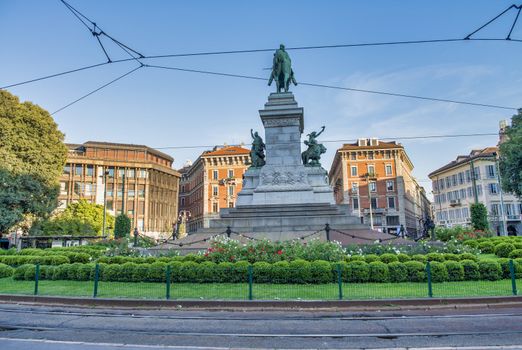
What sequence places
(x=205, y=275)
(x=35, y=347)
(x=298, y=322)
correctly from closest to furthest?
(x=35, y=347) < (x=298, y=322) < (x=205, y=275)

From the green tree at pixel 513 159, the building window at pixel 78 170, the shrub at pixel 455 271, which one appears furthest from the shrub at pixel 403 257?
the building window at pixel 78 170

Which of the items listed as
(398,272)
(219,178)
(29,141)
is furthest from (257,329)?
(219,178)

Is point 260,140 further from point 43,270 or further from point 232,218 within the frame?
point 43,270

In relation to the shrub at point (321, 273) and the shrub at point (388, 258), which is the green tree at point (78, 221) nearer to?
the shrub at point (321, 273)

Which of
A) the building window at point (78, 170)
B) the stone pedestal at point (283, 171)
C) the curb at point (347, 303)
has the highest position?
the building window at point (78, 170)

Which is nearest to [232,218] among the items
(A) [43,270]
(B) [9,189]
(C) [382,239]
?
(C) [382,239]

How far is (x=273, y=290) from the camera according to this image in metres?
12.4

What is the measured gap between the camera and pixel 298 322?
365 inches

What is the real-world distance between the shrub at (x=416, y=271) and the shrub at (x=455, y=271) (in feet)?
2.76

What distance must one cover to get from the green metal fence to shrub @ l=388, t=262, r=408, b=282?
0.25 metres

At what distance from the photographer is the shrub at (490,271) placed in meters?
13.4

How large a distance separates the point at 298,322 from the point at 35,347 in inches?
219

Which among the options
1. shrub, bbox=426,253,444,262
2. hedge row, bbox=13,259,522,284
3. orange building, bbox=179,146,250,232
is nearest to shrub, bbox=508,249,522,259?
hedge row, bbox=13,259,522,284

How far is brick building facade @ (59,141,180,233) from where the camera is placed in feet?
248
